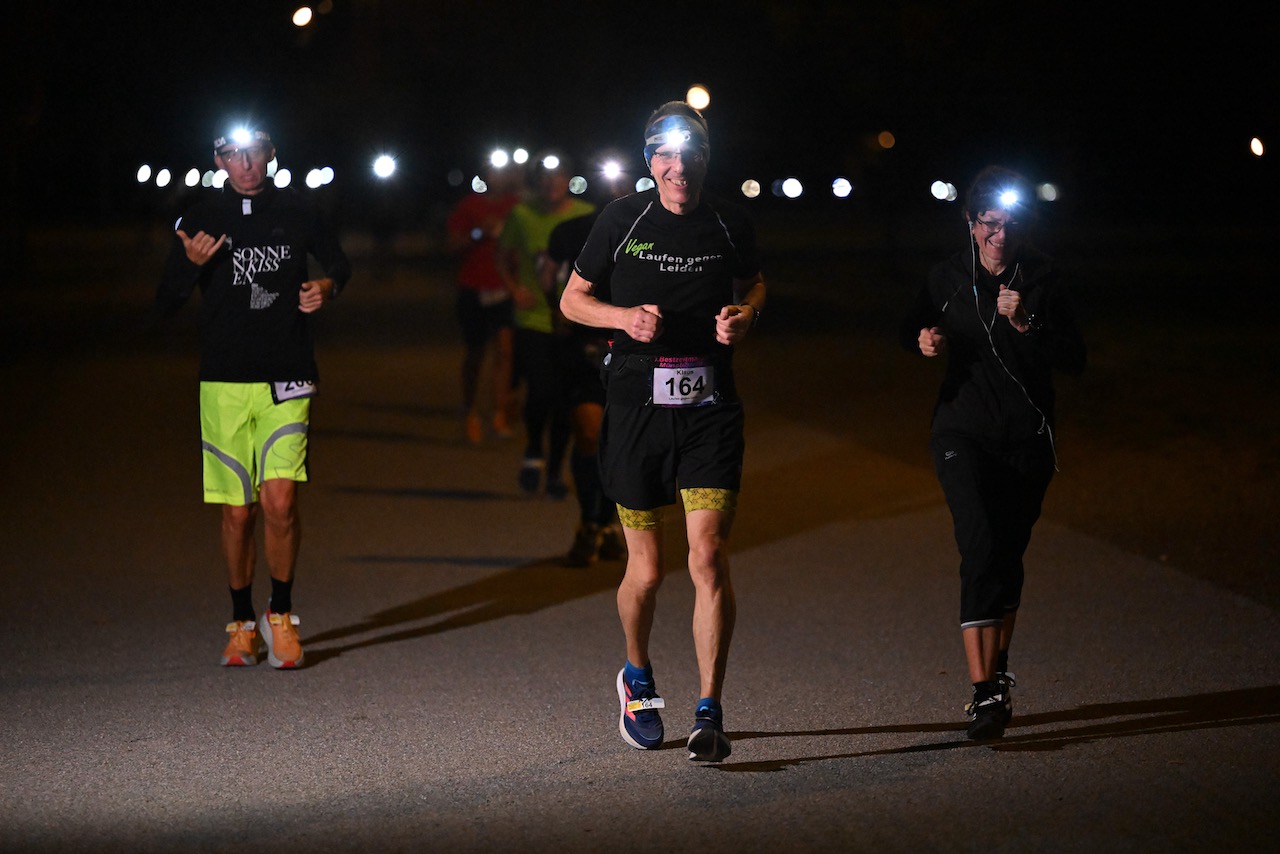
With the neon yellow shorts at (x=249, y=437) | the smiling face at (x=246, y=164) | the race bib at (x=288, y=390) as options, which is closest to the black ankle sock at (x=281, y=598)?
the neon yellow shorts at (x=249, y=437)

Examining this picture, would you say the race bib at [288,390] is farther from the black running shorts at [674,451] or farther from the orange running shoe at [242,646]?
the black running shorts at [674,451]

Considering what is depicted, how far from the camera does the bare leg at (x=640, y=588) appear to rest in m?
6.02

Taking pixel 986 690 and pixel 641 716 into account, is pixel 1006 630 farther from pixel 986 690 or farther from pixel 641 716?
pixel 641 716

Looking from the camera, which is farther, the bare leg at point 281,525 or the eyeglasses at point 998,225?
the bare leg at point 281,525

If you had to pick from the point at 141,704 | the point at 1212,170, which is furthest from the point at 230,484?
the point at 1212,170

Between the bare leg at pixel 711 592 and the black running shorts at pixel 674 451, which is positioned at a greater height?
the black running shorts at pixel 674 451

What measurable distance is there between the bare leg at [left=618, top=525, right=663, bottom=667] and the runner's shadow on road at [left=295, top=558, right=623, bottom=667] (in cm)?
170

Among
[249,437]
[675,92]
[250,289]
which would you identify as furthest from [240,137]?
[675,92]

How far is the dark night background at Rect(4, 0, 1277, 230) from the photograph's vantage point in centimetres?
3031

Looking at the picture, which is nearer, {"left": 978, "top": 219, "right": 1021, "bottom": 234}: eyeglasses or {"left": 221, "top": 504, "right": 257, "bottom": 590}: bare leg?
{"left": 978, "top": 219, "right": 1021, "bottom": 234}: eyeglasses

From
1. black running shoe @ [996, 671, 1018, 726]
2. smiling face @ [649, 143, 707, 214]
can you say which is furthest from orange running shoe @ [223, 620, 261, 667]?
black running shoe @ [996, 671, 1018, 726]

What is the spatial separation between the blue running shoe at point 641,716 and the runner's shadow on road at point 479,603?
5.63 feet

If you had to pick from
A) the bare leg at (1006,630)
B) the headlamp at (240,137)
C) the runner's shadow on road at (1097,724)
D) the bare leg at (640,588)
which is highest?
the headlamp at (240,137)

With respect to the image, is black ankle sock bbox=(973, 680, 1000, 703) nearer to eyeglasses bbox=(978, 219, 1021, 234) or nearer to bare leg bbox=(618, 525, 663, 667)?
bare leg bbox=(618, 525, 663, 667)
